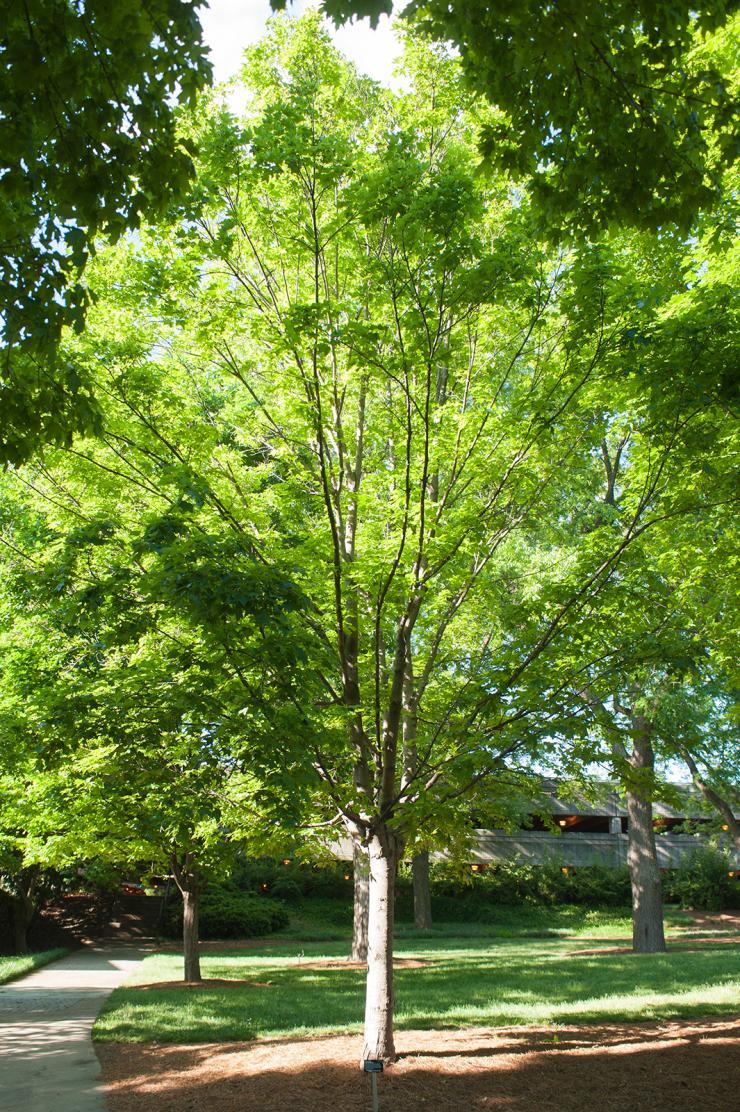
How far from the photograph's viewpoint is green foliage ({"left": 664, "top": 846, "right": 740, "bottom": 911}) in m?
28.8

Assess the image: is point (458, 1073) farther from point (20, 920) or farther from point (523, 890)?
point (523, 890)

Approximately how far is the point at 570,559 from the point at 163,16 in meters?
12.1

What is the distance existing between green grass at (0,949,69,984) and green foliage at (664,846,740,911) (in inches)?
849

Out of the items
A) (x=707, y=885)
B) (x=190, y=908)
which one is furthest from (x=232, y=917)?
(x=707, y=885)

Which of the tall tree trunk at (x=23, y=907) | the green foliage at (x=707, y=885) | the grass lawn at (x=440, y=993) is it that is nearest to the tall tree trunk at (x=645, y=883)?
the grass lawn at (x=440, y=993)

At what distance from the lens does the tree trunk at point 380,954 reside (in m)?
6.86

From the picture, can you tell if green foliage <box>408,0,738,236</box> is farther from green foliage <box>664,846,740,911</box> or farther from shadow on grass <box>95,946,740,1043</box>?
green foliage <box>664,846,740,911</box>

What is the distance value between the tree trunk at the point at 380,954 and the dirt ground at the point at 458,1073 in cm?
23

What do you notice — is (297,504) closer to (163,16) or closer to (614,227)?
(614,227)

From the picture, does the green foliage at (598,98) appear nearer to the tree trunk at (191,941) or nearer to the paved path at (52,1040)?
the paved path at (52,1040)

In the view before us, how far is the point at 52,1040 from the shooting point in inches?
371

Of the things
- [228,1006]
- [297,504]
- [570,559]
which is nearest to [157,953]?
[228,1006]

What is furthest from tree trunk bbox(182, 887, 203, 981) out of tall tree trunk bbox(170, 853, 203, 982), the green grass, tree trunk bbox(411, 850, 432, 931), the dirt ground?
tree trunk bbox(411, 850, 432, 931)

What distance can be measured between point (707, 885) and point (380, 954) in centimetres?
2640
